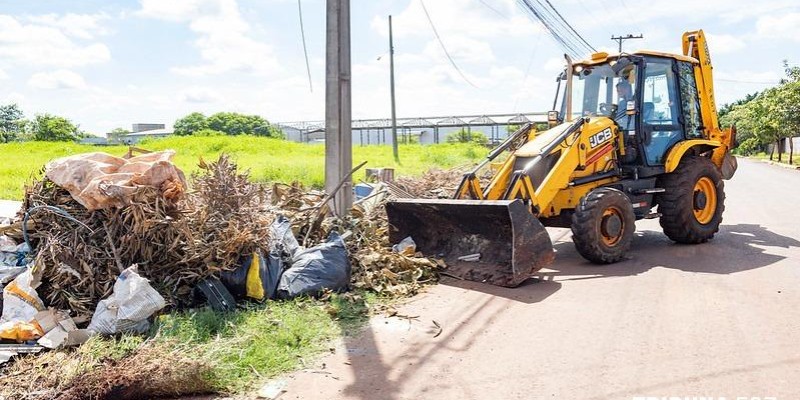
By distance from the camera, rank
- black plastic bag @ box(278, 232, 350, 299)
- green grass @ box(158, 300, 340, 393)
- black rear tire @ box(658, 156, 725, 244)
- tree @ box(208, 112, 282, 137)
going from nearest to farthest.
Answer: green grass @ box(158, 300, 340, 393) < black plastic bag @ box(278, 232, 350, 299) < black rear tire @ box(658, 156, 725, 244) < tree @ box(208, 112, 282, 137)

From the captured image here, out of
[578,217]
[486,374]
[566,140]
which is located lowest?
[486,374]

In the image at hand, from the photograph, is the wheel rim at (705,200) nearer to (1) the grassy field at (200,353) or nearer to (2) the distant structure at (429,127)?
(1) the grassy field at (200,353)

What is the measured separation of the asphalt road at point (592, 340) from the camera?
4.22 metres

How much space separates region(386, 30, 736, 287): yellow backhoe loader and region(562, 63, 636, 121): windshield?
1 cm

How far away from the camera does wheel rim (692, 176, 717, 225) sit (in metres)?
9.30

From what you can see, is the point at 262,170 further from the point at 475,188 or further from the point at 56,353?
the point at 56,353

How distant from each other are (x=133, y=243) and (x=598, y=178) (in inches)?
226

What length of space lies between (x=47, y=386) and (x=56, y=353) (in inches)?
20.0

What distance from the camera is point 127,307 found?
507cm

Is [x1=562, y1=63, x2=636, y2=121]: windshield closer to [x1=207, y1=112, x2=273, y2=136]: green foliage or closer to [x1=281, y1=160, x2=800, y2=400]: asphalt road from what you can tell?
[x1=281, y1=160, x2=800, y2=400]: asphalt road

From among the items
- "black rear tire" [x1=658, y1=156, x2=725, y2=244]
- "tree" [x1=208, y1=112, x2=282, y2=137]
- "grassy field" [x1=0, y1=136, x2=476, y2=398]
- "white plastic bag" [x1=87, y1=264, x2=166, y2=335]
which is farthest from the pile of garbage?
"tree" [x1=208, y1=112, x2=282, y2=137]

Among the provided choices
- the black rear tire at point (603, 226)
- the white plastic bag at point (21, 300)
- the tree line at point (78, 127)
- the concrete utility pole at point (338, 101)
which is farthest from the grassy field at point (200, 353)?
the tree line at point (78, 127)

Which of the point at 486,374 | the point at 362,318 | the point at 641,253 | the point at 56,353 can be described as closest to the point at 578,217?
the point at 641,253

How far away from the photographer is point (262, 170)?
2003 cm
